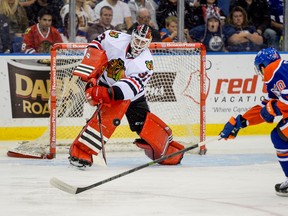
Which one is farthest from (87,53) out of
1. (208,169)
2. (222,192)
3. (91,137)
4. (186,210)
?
(186,210)

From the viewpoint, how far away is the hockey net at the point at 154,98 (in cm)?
725

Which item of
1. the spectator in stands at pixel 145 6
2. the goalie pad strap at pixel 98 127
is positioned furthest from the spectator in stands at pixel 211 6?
the goalie pad strap at pixel 98 127

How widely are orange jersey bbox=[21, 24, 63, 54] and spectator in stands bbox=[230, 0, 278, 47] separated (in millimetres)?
1854

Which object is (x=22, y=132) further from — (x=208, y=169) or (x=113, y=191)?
(x=113, y=191)

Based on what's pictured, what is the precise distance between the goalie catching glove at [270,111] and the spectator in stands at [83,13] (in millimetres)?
3595

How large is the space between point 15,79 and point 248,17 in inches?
96.7

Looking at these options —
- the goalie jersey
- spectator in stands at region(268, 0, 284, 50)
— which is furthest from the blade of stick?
spectator in stands at region(268, 0, 284, 50)

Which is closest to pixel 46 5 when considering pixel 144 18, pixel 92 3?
pixel 92 3

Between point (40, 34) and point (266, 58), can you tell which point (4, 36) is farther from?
point (266, 58)

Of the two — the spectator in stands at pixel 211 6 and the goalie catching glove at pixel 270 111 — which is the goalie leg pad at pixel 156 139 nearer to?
the goalie catching glove at pixel 270 111

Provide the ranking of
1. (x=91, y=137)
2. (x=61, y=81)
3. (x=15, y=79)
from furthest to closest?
(x=15, y=79), (x=61, y=81), (x=91, y=137)

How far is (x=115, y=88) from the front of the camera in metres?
6.23

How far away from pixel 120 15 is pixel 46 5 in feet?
2.35

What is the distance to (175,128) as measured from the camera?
25.5 ft
